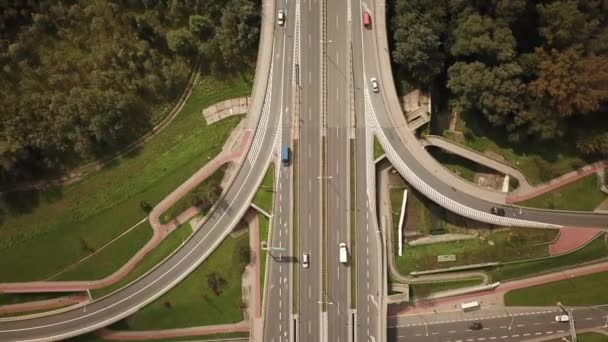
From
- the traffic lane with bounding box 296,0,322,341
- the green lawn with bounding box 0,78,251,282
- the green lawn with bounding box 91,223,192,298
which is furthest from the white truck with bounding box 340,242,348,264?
the green lawn with bounding box 0,78,251,282

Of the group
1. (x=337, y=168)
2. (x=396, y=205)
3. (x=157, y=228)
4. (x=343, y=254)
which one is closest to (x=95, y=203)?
(x=157, y=228)

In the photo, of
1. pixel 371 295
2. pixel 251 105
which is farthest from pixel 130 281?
pixel 371 295

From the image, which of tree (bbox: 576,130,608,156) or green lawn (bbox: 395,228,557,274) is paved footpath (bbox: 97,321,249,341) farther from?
tree (bbox: 576,130,608,156)

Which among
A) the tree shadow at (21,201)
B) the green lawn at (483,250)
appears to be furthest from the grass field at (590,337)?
the tree shadow at (21,201)

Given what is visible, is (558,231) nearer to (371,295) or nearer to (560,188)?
(560,188)

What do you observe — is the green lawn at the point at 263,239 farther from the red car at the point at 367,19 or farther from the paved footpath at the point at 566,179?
the paved footpath at the point at 566,179

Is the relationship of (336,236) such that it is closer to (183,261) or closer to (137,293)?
(183,261)
